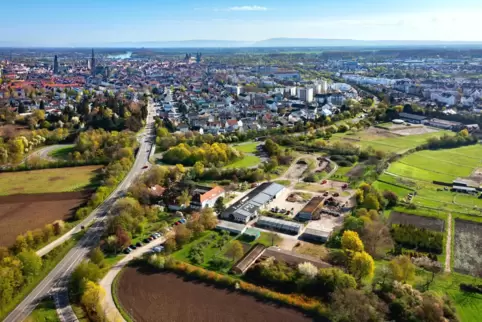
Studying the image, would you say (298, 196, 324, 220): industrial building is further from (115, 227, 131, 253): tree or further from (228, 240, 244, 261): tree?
(115, 227, 131, 253): tree

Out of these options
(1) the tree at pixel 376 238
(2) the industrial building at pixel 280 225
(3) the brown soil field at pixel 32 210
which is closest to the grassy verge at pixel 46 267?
(3) the brown soil field at pixel 32 210

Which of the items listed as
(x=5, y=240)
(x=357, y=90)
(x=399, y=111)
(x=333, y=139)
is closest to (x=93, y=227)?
(x=5, y=240)

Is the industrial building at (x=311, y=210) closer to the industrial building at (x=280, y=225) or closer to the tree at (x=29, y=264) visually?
the industrial building at (x=280, y=225)

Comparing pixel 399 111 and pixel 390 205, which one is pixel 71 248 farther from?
pixel 399 111

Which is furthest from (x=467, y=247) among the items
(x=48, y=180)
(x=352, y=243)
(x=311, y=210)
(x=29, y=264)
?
(x=48, y=180)

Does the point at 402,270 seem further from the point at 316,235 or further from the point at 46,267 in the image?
the point at 46,267

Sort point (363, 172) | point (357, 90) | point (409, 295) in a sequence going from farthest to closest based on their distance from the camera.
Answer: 1. point (357, 90)
2. point (363, 172)
3. point (409, 295)
